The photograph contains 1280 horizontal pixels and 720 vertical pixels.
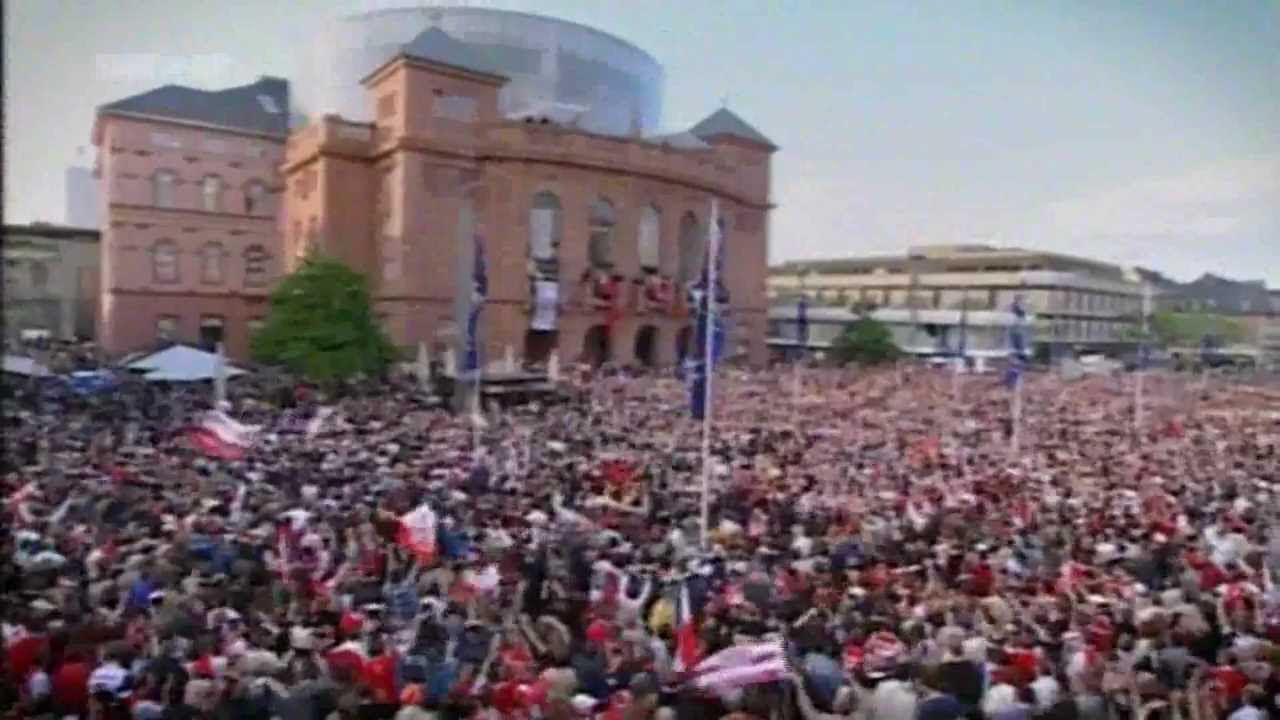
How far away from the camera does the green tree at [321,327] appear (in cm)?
1141

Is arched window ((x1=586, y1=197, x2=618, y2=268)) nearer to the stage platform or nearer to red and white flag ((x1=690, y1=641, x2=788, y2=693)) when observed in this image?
the stage platform

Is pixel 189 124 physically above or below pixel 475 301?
above

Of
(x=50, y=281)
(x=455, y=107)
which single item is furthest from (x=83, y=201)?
(x=455, y=107)

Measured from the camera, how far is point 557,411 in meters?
12.1

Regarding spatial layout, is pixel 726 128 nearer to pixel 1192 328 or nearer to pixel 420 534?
pixel 1192 328

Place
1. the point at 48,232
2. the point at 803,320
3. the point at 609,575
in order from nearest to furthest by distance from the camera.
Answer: the point at 609,575, the point at 48,232, the point at 803,320

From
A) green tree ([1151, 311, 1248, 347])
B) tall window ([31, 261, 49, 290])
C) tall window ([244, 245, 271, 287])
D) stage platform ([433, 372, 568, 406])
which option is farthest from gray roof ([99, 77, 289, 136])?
green tree ([1151, 311, 1248, 347])

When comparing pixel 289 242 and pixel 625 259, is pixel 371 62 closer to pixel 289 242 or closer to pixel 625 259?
pixel 625 259

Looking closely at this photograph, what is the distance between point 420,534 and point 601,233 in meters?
14.8

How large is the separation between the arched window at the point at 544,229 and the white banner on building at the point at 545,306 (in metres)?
0.80

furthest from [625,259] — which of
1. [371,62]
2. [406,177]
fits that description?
[406,177]

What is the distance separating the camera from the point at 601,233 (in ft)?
64.2

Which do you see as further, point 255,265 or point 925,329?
point 925,329

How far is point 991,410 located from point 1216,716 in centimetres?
984
